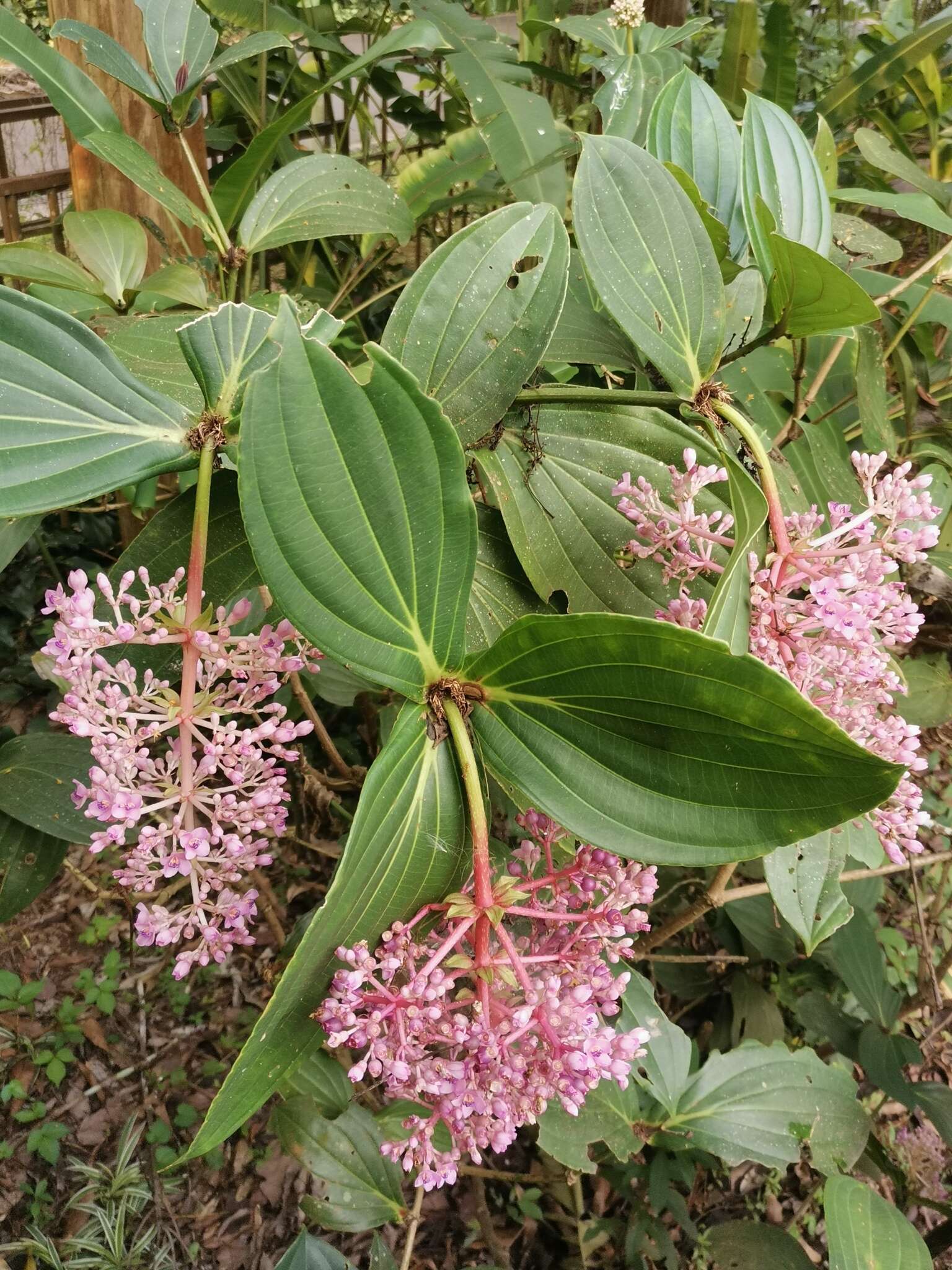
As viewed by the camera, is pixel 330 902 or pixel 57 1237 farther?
pixel 57 1237

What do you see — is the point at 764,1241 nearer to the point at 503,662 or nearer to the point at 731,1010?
the point at 731,1010

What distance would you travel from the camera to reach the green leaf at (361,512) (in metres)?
0.42

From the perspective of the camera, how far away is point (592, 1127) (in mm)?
1021

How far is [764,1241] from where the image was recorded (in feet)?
3.87

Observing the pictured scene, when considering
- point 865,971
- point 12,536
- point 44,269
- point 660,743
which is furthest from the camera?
point 865,971

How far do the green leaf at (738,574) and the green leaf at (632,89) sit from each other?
2.46 feet

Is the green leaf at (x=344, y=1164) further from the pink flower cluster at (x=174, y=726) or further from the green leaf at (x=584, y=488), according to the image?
the green leaf at (x=584, y=488)

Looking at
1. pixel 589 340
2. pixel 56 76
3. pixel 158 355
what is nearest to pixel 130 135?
pixel 56 76

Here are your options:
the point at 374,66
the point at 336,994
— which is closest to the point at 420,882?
the point at 336,994

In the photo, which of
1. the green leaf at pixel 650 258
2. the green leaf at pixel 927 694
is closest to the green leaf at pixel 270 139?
the green leaf at pixel 650 258

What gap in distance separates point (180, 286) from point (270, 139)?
0.20 metres

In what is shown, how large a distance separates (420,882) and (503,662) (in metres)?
0.15

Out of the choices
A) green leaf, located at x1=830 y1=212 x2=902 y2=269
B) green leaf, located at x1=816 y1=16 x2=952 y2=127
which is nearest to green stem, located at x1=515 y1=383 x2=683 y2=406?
green leaf, located at x1=830 y1=212 x2=902 y2=269

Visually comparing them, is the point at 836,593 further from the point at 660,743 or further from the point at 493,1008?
the point at 493,1008
